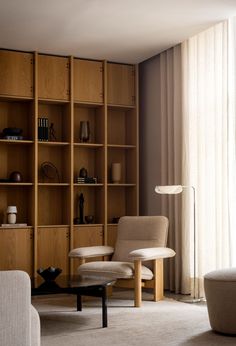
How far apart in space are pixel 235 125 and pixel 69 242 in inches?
96.3

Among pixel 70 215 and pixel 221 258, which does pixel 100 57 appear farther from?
pixel 221 258

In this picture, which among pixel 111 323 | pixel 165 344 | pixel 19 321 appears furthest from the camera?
pixel 111 323

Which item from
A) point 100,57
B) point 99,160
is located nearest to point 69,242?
point 99,160

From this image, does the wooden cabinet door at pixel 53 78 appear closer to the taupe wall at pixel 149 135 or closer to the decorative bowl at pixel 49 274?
the taupe wall at pixel 149 135

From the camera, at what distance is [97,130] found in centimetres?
735

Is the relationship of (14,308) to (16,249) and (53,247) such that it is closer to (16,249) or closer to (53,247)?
(16,249)

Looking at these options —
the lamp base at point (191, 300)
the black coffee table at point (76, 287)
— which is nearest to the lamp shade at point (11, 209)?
the black coffee table at point (76, 287)


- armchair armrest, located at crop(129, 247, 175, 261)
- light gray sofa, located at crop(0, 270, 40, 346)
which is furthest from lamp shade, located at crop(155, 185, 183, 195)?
light gray sofa, located at crop(0, 270, 40, 346)

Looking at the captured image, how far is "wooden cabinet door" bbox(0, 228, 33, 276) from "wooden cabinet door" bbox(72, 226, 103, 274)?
552mm

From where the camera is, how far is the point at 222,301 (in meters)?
4.35

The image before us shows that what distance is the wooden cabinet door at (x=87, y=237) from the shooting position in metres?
6.84

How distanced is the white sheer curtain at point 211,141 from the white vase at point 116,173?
1085mm

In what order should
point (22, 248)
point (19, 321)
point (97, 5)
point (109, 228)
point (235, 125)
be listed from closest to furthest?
point (19, 321) < point (97, 5) < point (235, 125) < point (22, 248) < point (109, 228)

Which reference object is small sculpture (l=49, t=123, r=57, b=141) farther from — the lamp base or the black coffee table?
the lamp base
